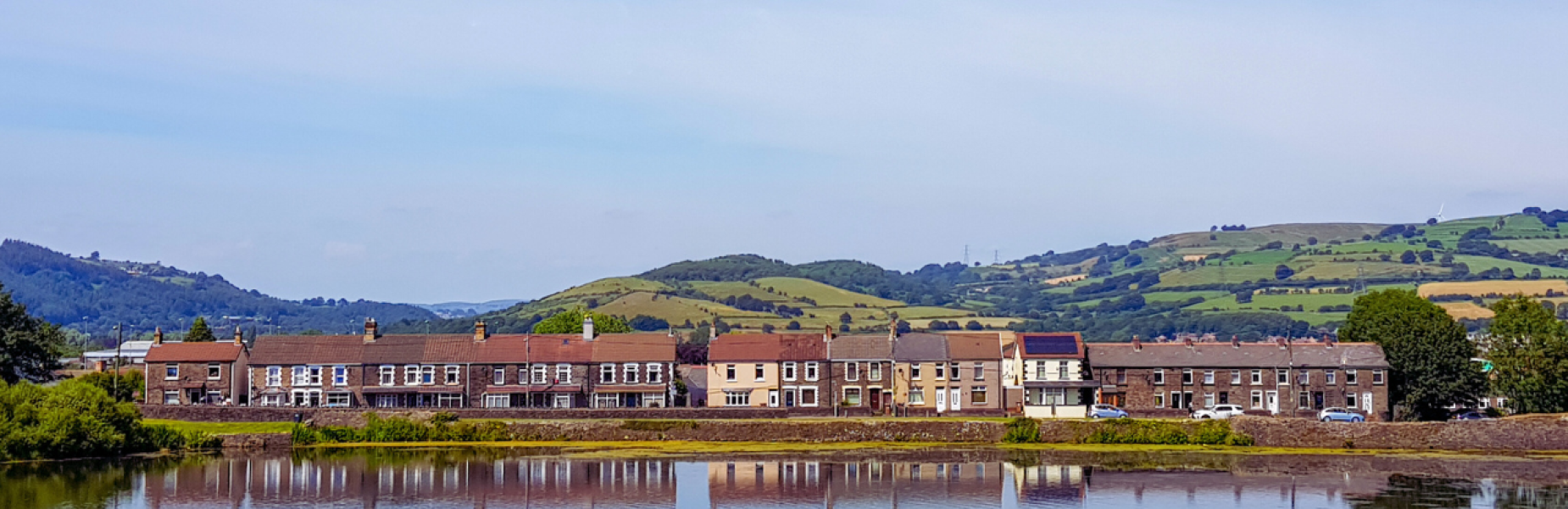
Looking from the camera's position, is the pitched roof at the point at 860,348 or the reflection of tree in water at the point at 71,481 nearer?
the reflection of tree in water at the point at 71,481

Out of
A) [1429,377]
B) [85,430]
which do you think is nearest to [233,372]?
[85,430]

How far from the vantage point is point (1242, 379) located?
261 ft

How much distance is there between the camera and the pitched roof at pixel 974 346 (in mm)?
81062

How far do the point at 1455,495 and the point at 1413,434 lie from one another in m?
15.8

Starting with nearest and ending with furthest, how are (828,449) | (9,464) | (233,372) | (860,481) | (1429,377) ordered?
1. (860,481)
2. (9,464)
3. (828,449)
4. (1429,377)
5. (233,372)

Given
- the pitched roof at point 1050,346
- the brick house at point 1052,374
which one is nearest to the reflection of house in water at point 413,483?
the brick house at point 1052,374

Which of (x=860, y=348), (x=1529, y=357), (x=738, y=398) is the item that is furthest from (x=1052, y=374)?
(x=1529, y=357)

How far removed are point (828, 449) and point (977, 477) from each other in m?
11.2

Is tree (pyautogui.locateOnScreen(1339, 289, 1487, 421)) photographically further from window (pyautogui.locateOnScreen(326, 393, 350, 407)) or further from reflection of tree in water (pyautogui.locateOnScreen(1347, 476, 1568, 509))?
window (pyautogui.locateOnScreen(326, 393, 350, 407))

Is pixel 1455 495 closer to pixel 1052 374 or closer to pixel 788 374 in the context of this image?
pixel 1052 374

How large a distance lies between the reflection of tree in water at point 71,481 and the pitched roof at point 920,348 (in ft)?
115

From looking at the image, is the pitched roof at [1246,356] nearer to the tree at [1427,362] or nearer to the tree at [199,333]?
the tree at [1427,362]

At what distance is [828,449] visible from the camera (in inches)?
2559

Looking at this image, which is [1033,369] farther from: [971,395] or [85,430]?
[85,430]
